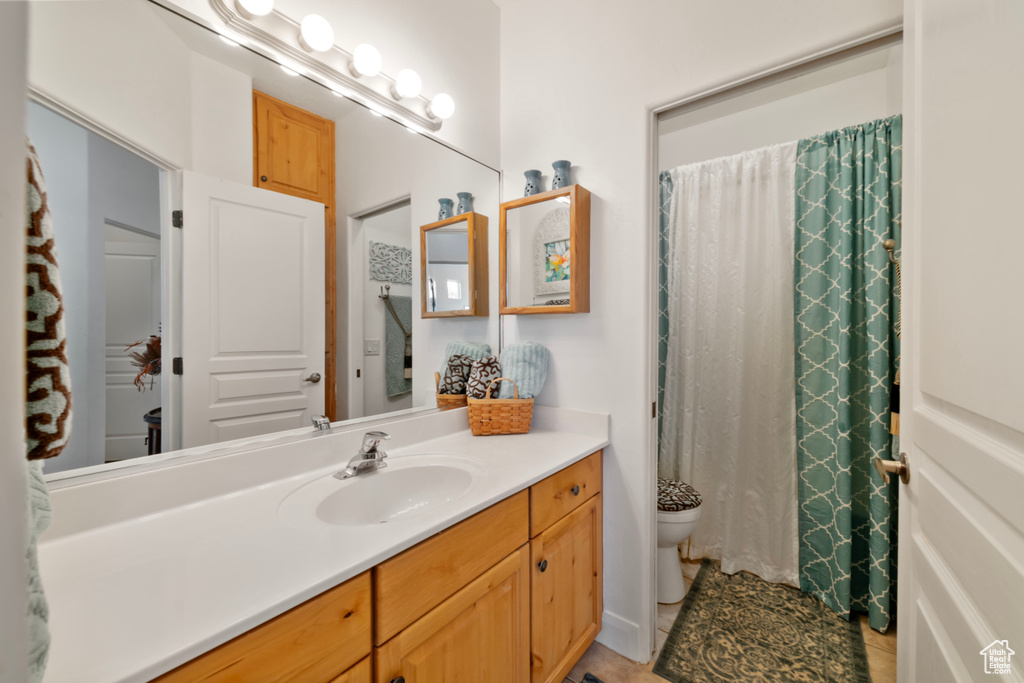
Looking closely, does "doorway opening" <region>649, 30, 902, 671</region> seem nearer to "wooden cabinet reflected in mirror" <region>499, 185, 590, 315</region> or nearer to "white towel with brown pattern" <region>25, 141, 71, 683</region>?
"wooden cabinet reflected in mirror" <region>499, 185, 590, 315</region>

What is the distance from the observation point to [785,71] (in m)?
1.23

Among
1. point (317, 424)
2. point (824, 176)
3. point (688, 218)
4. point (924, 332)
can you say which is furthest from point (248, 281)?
point (824, 176)

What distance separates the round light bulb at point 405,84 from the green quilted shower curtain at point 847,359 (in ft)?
5.37

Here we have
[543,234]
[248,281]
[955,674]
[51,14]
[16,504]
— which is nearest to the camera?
[16,504]

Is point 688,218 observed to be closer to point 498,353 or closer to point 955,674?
point 498,353

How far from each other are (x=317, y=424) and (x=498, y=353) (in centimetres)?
82

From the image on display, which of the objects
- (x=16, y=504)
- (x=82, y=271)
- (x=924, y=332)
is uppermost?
(x=82, y=271)

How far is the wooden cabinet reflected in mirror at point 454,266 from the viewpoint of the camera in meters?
1.57

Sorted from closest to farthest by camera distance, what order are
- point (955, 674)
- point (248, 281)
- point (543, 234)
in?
point (955, 674), point (248, 281), point (543, 234)

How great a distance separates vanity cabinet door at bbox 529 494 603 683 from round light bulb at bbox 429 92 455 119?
1.45 metres

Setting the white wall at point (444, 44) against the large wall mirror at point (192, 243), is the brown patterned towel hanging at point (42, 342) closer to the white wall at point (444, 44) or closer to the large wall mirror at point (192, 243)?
the large wall mirror at point (192, 243)

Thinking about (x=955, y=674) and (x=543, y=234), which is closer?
(x=955, y=674)

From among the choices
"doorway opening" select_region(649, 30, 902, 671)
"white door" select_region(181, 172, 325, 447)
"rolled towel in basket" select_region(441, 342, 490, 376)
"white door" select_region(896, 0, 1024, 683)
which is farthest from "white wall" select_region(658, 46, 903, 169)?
"white door" select_region(181, 172, 325, 447)

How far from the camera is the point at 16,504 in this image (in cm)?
25
